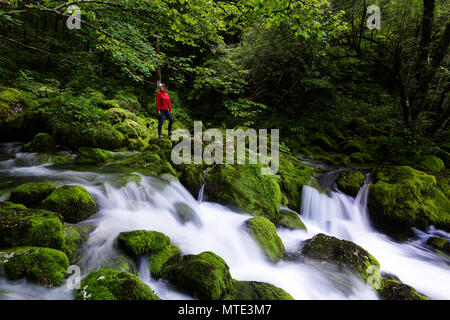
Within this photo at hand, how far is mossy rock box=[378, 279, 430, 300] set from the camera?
3.58 m

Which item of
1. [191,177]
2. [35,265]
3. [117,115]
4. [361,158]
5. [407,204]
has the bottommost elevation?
[407,204]

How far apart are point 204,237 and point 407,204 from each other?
5.64 meters

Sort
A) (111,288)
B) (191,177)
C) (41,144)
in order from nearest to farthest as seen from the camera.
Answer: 1. (111,288)
2. (191,177)
3. (41,144)

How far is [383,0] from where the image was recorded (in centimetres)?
1133

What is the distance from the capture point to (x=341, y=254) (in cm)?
436

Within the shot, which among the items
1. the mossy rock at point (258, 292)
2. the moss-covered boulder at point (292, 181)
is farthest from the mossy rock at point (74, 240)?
the moss-covered boulder at point (292, 181)

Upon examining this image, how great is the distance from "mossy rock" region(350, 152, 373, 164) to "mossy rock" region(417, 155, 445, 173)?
64.4 inches

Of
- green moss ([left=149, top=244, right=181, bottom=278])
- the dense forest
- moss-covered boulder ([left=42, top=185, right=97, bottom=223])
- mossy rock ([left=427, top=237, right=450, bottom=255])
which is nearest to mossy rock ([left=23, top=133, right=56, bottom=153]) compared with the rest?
the dense forest

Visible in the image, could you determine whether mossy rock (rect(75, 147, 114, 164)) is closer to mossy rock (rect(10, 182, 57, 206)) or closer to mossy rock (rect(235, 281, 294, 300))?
mossy rock (rect(10, 182, 57, 206))

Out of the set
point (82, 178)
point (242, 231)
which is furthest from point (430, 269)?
point (82, 178)

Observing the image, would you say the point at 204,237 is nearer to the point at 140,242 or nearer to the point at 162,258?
the point at 162,258

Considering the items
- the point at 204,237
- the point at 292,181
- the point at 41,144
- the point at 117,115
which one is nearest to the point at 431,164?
the point at 292,181

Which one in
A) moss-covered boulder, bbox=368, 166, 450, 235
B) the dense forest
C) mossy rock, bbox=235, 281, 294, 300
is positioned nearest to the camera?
mossy rock, bbox=235, 281, 294, 300

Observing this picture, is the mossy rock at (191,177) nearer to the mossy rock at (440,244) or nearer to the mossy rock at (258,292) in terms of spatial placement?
the mossy rock at (258,292)
